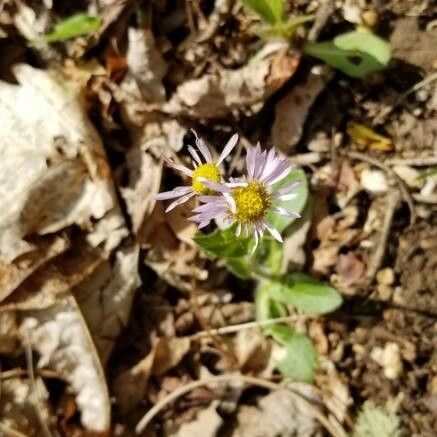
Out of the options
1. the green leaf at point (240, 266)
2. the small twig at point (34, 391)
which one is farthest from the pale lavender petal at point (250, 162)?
the small twig at point (34, 391)

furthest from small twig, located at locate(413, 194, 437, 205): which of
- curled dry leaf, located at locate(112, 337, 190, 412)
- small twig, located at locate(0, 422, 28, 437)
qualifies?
small twig, located at locate(0, 422, 28, 437)

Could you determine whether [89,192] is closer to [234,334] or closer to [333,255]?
[234,334]

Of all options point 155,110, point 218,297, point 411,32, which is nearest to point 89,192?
point 155,110

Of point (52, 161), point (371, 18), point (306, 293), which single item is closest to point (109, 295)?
point (52, 161)

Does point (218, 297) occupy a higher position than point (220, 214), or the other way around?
point (220, 214)

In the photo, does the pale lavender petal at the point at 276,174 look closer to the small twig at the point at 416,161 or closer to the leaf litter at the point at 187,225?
the leaf litter at the point at 187,225

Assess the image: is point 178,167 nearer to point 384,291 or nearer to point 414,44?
point 384,291
